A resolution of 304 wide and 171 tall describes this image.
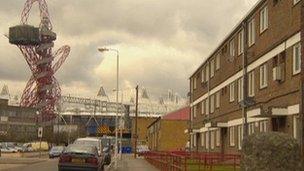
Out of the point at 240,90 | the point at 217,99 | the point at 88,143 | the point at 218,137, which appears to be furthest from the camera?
the point at 217,99

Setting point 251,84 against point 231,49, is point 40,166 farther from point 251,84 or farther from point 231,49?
point 231,49

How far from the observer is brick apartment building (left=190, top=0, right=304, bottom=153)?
28016 millimetres

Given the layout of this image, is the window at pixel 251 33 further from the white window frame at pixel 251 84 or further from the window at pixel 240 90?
the window at pixel 240 90

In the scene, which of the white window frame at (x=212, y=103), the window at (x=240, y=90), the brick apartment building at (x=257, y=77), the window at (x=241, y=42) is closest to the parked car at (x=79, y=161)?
the brick apartment building at (x=257, y=77)

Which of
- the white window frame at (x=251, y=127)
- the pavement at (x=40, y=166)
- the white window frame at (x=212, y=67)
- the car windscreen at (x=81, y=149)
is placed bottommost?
the pavement at (x=40, y=166)

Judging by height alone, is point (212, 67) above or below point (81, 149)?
above

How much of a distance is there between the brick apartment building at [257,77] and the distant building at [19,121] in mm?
89263

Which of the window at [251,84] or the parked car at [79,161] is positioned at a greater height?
the window at [251,84]

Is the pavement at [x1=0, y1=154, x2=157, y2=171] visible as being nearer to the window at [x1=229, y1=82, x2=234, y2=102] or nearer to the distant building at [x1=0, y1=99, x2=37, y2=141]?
the window at [x1=229, y1=82, x2=234, y2=102]

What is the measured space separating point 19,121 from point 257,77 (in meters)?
116

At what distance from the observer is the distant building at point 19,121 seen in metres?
139

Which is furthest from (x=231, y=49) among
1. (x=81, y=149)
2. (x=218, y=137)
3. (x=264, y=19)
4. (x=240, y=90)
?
(x=81, y=149)

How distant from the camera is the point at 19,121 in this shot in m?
145

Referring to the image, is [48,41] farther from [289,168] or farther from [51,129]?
[289,168]
